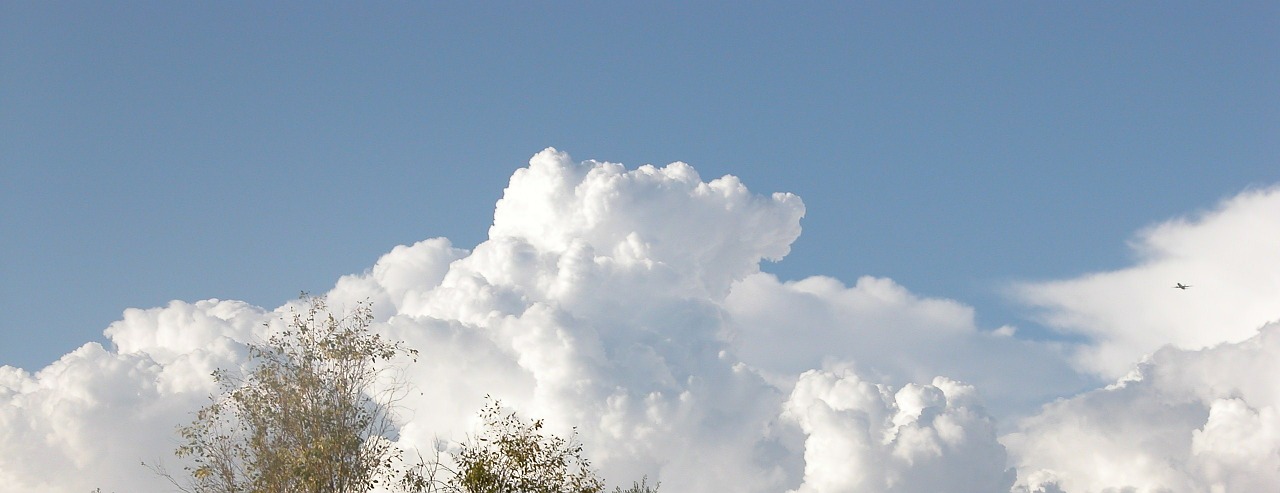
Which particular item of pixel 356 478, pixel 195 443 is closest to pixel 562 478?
pixel 356 478

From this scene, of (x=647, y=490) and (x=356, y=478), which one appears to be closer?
(x=356, y=478)

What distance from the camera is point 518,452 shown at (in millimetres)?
56812

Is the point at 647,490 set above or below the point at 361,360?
above

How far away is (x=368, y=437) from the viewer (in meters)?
59.3

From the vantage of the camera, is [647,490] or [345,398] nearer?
[345,398]

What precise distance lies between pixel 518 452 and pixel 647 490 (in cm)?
2967

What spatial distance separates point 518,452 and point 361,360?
29.2 feet

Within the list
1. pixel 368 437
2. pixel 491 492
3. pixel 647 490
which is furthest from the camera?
pixel 647 490

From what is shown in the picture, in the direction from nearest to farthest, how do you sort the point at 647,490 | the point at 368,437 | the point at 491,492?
the point at 491,492, the point at 368,437, the point at 647,490

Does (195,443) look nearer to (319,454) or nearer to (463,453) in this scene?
(319,454)

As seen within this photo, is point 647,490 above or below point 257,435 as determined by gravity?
above

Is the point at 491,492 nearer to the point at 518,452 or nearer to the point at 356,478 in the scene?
the point at 518,452

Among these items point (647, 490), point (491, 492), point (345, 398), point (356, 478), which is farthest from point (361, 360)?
point (647, 490)

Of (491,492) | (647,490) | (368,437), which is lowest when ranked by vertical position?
(491,492)
